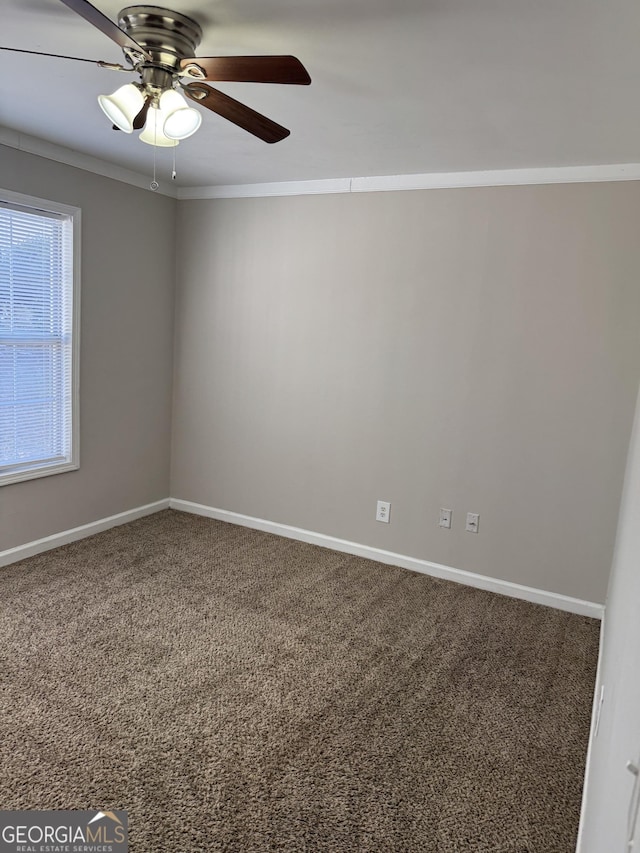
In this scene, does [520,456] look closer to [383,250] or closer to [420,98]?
[383,250]

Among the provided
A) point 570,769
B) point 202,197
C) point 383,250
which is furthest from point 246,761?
point 202,197

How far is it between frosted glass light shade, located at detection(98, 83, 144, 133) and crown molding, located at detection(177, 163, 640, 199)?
6.49 feet

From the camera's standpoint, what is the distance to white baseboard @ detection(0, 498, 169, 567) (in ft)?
11.5

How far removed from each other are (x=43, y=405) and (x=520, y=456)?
2813mm

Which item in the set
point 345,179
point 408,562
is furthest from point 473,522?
point 345,179

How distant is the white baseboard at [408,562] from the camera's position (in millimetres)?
3336

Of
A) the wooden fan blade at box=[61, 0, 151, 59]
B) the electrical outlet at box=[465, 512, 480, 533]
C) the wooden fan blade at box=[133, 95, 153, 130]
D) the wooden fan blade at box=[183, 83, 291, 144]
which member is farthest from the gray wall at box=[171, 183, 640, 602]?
the wooden fan blade at box=[61, 0, 151, 59]

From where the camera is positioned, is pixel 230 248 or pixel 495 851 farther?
pixel 230 248

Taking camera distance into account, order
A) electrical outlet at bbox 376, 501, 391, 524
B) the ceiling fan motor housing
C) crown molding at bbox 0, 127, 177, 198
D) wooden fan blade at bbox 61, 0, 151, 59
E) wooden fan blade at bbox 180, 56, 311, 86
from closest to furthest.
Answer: wooden fan blade at bbox 61, 0, 151, 59 < wooden fan blade at bbox 180, 56, 311, 86 < the ceiling fan motor housing < crown molding at bbox 0, 127, 177, 198 < electrical outlet at bbox 376, 501, 391, 524

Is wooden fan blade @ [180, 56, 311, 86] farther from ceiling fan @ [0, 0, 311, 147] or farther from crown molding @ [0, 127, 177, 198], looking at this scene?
crown molding @ [0, 127, 177, 198]

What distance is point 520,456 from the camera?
3.39 metres

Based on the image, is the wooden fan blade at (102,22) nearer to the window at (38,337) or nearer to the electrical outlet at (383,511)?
the window at (38,337)

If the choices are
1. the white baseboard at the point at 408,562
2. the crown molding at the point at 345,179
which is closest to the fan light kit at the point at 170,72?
the crown molding at the point at 345,179

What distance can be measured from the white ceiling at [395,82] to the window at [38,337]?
47cm
